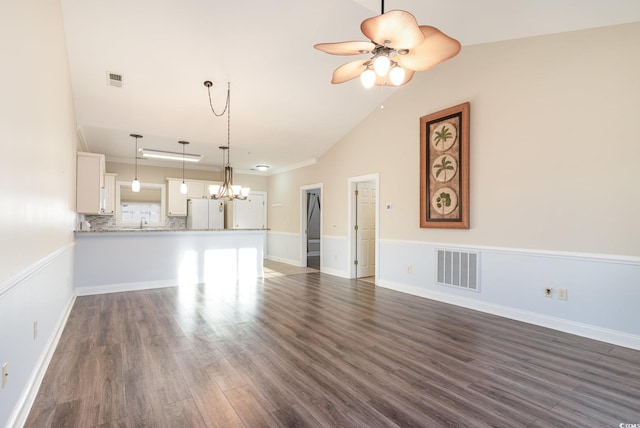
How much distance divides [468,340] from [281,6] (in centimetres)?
402

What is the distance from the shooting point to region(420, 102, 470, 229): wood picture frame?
4367 millimetres

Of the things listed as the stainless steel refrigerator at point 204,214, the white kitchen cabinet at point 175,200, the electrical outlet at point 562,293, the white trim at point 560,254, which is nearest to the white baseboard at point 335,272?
the white trim at point 560,254

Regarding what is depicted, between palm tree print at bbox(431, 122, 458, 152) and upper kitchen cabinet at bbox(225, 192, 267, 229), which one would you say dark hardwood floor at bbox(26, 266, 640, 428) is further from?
upper kitchen cabinet at bbox(225, 192, 267, 229)

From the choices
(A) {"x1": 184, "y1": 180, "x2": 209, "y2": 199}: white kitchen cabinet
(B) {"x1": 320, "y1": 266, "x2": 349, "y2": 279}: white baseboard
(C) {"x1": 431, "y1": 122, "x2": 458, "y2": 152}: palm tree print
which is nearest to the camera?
(C) {"x1": 431, "y1": 122, "x2": 458, "y2": 152}: palm tree print

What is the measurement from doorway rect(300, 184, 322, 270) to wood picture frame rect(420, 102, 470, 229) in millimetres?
3043

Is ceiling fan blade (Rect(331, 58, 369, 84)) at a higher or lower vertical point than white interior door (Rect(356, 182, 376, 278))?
higher

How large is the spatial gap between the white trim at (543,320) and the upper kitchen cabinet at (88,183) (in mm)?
5646

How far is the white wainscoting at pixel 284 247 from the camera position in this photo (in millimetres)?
8344

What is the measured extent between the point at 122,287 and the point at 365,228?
182 inches

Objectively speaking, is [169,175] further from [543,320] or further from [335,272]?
[543,320]

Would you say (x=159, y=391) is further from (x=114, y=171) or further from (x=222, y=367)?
(x=114, y=171)

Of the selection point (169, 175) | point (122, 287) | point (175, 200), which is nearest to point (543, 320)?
point (122, 287)

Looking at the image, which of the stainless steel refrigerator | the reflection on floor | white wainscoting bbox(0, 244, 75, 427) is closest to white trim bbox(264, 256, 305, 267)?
the reflection on floor

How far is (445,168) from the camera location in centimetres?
462
